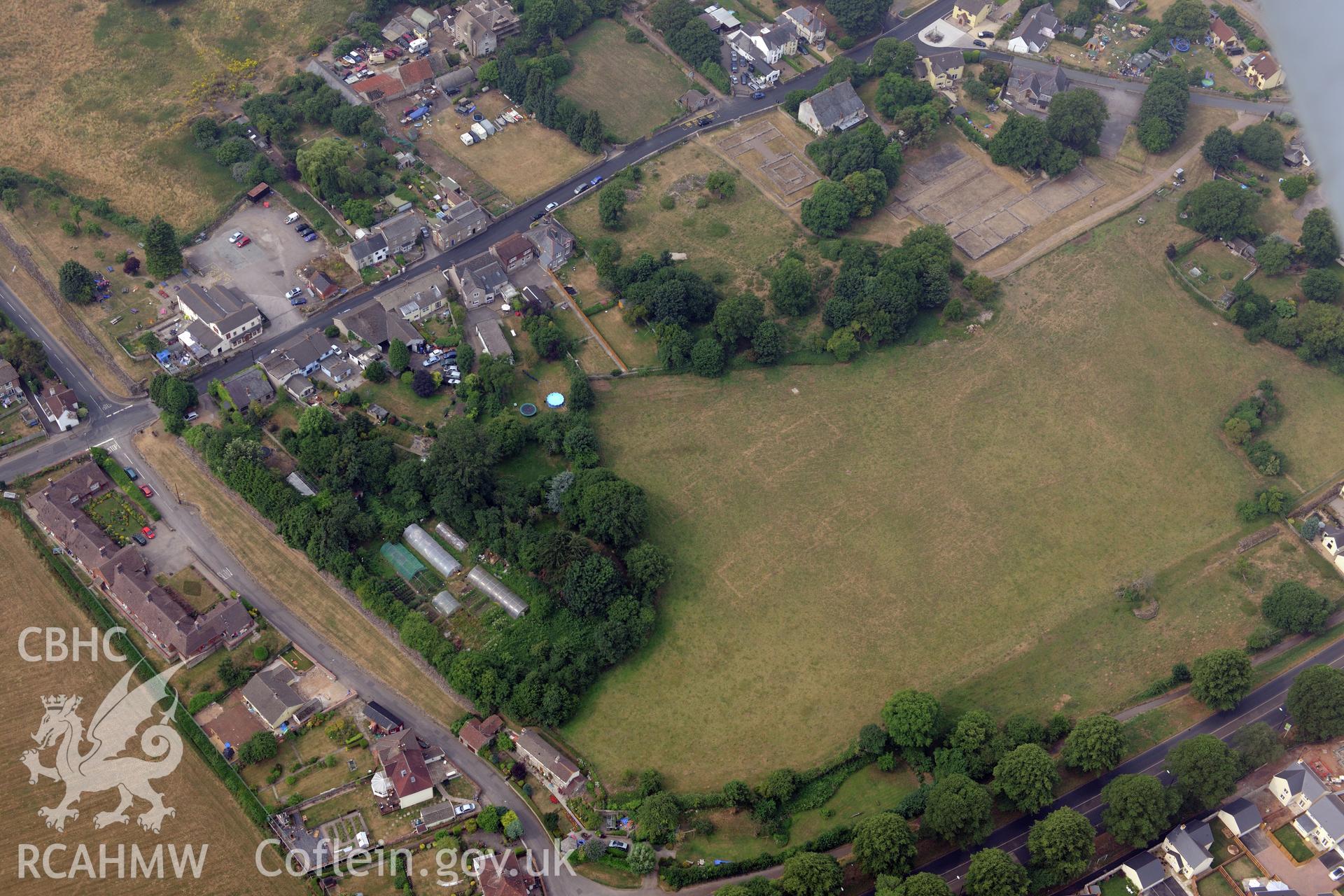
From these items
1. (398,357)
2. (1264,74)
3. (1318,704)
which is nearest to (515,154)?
(398,357)

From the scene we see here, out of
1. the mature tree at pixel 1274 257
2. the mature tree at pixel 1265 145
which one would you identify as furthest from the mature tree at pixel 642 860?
the mature tree at pixel 1265 145

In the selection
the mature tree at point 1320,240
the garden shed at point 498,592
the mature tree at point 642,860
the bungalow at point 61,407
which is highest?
the mature tree at point 1320,240

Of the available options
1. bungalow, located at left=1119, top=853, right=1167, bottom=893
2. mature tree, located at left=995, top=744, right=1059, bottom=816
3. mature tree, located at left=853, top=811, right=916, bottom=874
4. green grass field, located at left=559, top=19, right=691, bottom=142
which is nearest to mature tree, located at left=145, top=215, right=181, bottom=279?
green grass field, located at left=559, top=19, right=691, bottom=142

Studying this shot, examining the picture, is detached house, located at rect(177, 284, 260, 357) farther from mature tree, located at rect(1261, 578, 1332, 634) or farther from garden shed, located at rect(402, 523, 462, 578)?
mature tree, located at rect(1261, 578, 1332, 634)

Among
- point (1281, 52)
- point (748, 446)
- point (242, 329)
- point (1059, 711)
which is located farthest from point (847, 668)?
point (1281, 52)

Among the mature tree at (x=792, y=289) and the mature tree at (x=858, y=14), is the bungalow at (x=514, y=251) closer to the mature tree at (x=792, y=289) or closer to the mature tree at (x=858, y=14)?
the mature tree at (x=792, y=289)

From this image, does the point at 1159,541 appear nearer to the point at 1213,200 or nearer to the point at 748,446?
the point at 748,446

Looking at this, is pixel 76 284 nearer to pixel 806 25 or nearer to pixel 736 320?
pixel 736 320
